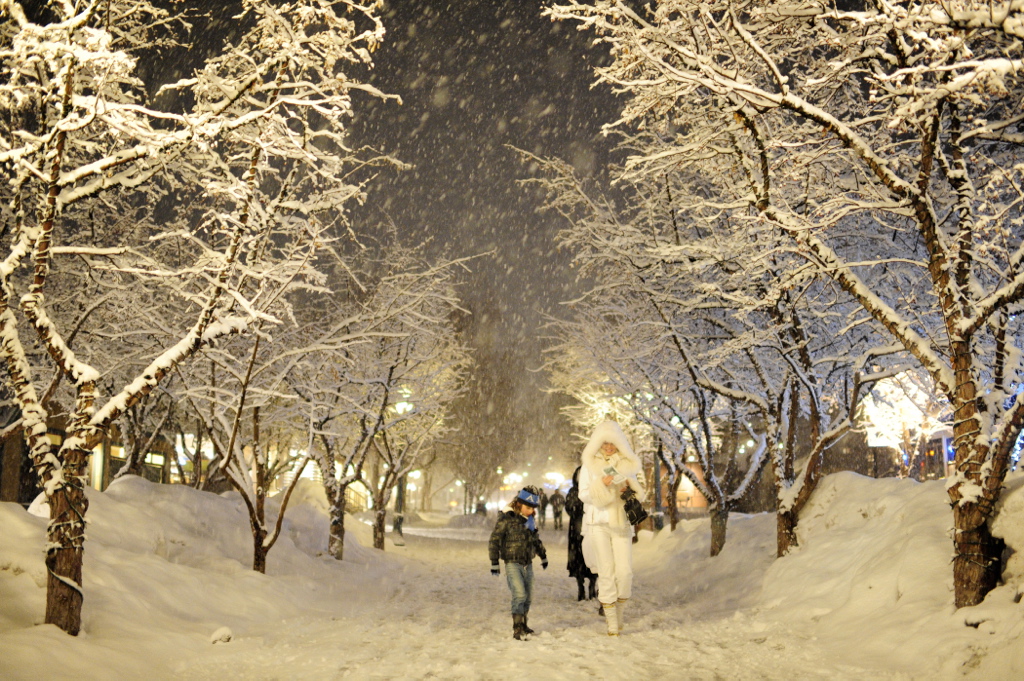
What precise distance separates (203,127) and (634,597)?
1044 centimetres

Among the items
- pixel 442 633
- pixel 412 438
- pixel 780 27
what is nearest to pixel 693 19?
pixel 780 27

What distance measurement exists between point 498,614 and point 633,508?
3.44 m

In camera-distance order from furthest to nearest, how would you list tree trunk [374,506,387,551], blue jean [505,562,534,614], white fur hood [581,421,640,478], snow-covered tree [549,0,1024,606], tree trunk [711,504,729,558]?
1. tree trunk [374,506,387,551]
2. tree trunk [711,504,729,558]
3. white fur hood [581,421,640,478]
4. blue jean [505,562,534,614]
5. snow-covered tree [549,0,1024,606]

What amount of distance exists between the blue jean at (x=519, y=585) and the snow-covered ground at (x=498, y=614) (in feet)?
1.52

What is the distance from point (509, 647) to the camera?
814cm

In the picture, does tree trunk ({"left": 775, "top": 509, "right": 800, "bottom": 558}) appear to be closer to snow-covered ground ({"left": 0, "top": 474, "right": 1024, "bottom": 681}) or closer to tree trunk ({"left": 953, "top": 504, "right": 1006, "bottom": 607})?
snow-covered ground ({"left": 0, "top": 474, "right": 1024, "bottom": 681})

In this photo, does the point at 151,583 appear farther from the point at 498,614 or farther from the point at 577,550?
the point at 577,550

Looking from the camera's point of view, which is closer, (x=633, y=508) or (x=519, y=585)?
(x=633, y=508)

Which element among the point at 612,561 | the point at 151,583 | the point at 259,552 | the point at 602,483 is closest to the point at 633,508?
the point at 602,483

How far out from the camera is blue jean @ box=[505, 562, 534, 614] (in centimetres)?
895

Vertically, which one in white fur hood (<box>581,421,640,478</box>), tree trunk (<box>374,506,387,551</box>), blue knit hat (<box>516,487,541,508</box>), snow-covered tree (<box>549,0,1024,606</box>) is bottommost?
tree trunk (<box>374,506,387,551</box>)

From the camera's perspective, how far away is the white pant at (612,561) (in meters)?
8.80

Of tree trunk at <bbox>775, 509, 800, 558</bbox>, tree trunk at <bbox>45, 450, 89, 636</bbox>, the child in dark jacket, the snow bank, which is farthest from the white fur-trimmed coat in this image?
tree trunk at <bbox>45, 450, 89, 636</bbox>

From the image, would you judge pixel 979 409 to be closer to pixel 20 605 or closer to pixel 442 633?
pixel 442 633
